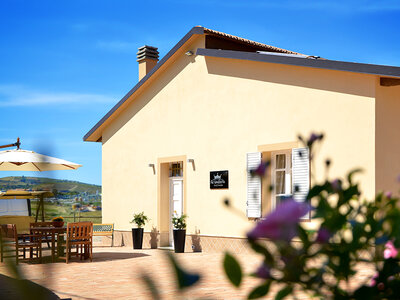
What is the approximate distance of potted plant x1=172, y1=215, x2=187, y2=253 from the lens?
12.0 m

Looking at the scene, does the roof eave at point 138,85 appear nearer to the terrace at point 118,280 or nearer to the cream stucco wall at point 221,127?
the cream stucco wall at point 221,127

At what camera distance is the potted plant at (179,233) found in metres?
12.0

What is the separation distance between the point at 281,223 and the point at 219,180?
437 inches

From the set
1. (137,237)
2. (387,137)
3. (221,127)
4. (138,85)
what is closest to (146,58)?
(138,85)

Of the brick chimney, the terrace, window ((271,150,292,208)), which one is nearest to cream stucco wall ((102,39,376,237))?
window ((271,150,292,208))

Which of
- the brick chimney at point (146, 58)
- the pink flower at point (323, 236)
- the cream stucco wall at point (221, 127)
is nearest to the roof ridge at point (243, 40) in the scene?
the cream stucco wall at point (221, 127)

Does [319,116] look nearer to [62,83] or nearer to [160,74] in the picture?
[160,74]

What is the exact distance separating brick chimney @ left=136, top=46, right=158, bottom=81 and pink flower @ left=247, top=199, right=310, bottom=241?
15147mm

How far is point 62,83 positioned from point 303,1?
13075 mm

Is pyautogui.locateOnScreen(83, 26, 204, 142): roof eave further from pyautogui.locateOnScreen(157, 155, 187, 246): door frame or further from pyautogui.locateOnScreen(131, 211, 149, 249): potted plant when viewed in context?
pyautogui.locateOnScreen(131, 211, 149, 249): potted plant

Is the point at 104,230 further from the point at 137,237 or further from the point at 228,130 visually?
the point at 228,130

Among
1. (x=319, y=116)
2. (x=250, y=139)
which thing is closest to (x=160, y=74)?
(x=250, y=139)

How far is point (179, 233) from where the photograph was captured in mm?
12070

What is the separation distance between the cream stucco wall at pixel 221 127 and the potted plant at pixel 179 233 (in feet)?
0.76
